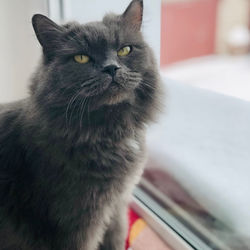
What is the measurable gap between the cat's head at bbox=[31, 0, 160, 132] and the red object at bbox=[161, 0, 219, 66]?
1348mm

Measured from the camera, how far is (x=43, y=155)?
929 millimetres

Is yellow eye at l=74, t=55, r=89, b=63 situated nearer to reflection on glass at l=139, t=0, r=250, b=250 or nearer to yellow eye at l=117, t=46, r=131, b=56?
yellow eye at l=117, t=46, r=131, b=56

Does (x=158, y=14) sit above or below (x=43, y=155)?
above

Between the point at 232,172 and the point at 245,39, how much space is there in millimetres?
1487

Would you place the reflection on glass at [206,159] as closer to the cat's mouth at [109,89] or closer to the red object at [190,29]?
the cat's mouth at [109,89]

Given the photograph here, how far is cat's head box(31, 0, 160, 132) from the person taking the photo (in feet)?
2.77

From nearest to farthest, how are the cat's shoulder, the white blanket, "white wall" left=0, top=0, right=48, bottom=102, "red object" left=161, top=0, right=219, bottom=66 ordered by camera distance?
the cat's shoulder, the white blanket, "white wall" left=0, top=0, right=48, bottom=102, "red object" left=161, top=0, right=219, bottom=66

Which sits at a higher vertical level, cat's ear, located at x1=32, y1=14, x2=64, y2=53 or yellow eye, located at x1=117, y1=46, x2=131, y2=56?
cat's ear, located at x1=32, y1=14, x2=64, y2=53

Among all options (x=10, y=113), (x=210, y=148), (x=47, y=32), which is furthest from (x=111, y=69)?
(x=210, y=148)

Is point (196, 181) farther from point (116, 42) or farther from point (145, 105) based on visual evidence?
point (116, 42)

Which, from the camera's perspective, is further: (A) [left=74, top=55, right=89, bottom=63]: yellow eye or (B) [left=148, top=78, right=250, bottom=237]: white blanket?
(B) [left=148, top=78, right=250, bottom=237]: white blanket

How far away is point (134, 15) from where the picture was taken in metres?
0.94

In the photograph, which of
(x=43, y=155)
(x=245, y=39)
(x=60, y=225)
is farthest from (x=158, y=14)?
(x=245, y=39)

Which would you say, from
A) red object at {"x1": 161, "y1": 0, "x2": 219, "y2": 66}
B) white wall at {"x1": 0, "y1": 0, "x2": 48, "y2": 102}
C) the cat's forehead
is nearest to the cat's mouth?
the cat's forehead
